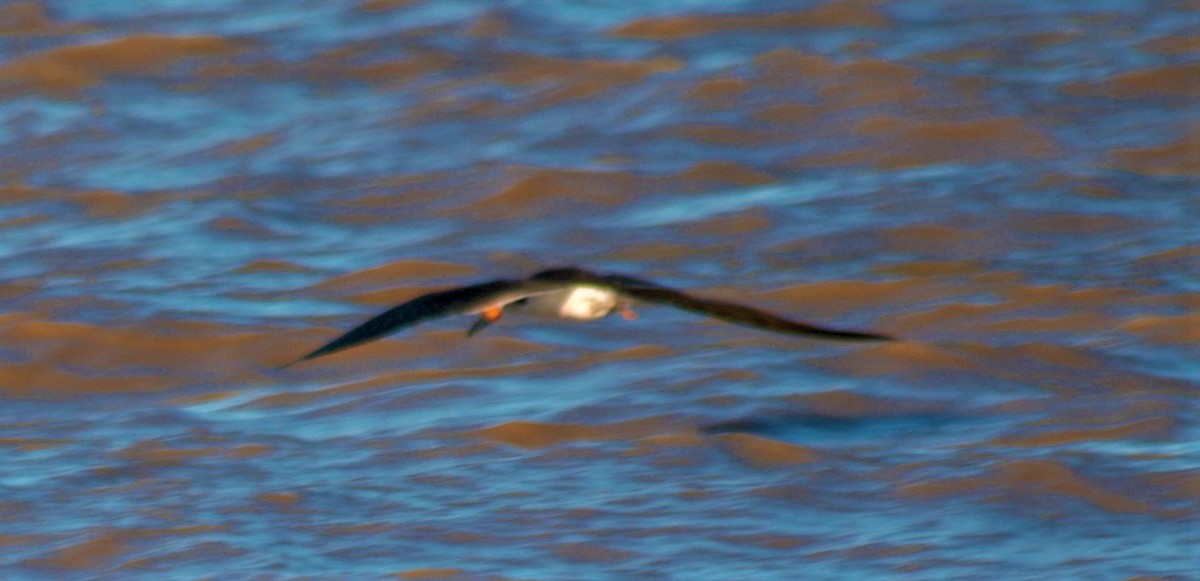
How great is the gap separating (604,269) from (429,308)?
10.8ft

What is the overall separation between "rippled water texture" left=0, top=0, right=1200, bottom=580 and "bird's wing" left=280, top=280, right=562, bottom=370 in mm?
759

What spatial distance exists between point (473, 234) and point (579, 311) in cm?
311

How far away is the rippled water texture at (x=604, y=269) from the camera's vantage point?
5.77 metres

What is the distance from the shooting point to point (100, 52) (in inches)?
440

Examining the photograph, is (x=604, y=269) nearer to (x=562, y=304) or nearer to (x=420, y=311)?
(x=562, y=304)

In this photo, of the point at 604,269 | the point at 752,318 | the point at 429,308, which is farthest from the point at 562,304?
the point at 604,269

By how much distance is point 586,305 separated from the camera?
569 centimetres

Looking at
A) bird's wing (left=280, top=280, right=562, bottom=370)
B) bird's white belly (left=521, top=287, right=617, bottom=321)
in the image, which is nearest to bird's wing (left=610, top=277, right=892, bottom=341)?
bird's wing (left=280, top=280, right=562, bottom=370)

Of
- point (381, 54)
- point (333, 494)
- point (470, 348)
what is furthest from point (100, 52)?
point (333, 494)

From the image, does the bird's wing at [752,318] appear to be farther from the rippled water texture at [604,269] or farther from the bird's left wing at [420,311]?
the rippled water texture at [604,269]

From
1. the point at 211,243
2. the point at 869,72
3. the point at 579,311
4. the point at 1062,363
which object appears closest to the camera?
the point at 579,311

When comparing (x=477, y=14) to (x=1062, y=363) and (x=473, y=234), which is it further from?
(x=1062, y=363)

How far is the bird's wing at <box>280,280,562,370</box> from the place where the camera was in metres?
4.91

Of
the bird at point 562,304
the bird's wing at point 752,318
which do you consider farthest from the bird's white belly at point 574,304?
the bird's wing at point 752,318
